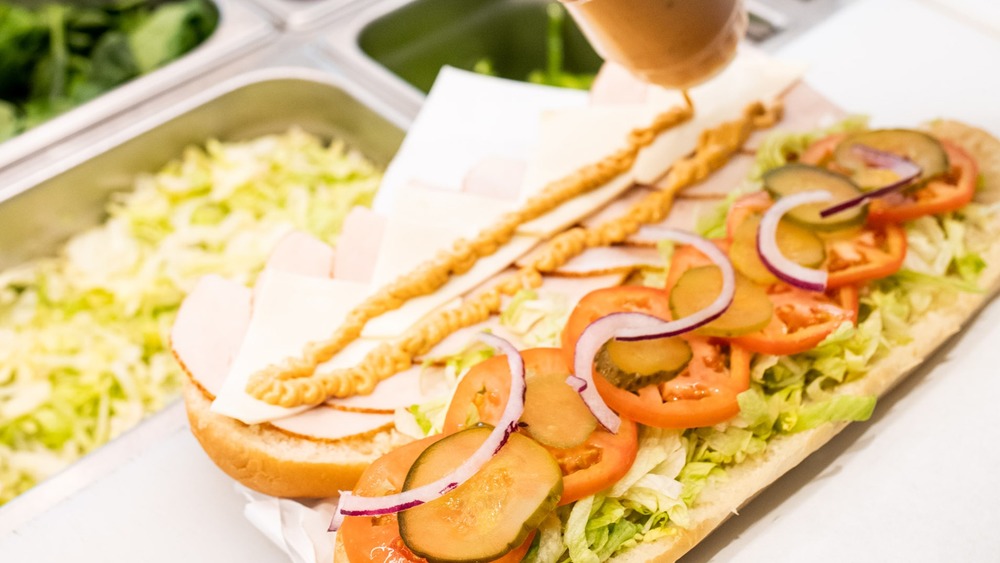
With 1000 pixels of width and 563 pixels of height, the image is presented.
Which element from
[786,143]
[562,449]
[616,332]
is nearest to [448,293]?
[616,332]

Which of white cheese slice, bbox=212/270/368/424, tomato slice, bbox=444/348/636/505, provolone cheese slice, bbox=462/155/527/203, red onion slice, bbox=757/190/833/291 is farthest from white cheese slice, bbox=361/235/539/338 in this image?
red onion slice, bbox=757/190/833/291

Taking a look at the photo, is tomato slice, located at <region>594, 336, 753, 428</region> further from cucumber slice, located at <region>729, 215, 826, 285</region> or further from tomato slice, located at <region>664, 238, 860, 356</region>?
cucumber slice, located at <region>729, 215, 826, 285</region>

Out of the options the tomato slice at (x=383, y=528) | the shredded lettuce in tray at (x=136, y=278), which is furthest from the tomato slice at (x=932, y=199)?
the shredded lettuce in tray at (x=136, y=278)

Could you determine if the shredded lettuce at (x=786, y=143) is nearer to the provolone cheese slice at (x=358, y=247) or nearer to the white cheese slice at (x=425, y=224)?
the white cheese slice at (x=425, y=224)

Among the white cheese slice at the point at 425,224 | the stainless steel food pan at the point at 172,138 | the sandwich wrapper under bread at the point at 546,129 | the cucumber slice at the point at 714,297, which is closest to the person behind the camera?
the cucumber slice at the point at 714,297

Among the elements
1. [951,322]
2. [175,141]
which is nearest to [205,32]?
[175,141]
